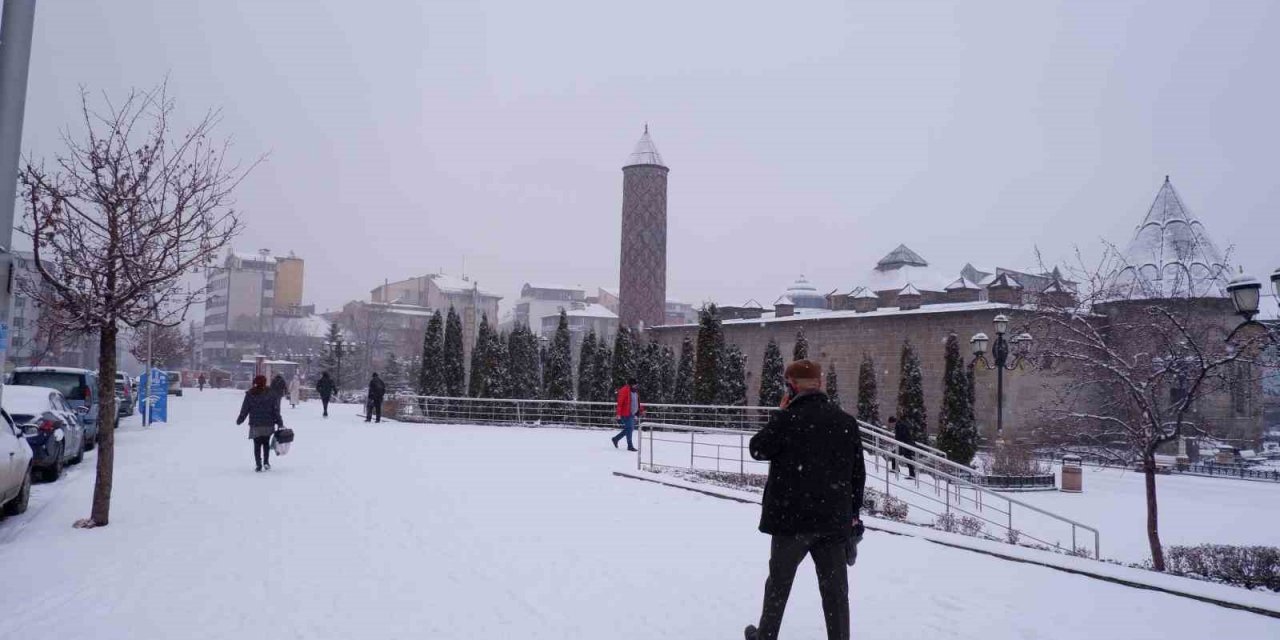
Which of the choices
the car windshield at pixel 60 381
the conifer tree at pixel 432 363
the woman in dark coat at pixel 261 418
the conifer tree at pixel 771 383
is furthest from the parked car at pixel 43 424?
the conifer tree at pixel 771 383

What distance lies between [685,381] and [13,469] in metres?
25.8

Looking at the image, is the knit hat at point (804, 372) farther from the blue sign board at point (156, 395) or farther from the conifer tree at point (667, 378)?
the conifer tree at point (667, 378)

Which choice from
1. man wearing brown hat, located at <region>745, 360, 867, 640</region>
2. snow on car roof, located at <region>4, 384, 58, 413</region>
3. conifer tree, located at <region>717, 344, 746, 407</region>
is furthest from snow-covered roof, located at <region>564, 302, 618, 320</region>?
man wearing brown hat, located at <region>745, 360, 867, 640</region>

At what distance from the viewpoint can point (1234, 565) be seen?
9305mm

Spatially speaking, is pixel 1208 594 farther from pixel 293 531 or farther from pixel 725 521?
pixel 293 531

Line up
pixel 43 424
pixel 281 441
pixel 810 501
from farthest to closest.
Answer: pixel 281 441
pixel 43 424
pixel 810 501

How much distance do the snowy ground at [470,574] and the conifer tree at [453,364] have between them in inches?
859

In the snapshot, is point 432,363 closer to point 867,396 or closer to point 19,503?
point 867,396

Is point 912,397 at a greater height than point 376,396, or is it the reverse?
point 912,397

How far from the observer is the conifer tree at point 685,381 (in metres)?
32.4

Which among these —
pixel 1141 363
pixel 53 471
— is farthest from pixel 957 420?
pixel 53 471

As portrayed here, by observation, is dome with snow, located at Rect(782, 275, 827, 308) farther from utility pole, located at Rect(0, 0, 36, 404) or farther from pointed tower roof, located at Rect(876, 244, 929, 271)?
utility pole, located at Rect(0, 0, 36, 404)

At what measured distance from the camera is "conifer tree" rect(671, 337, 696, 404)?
32406 mm

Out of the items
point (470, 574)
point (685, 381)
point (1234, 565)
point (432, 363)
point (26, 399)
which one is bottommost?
point (1234, 565)
